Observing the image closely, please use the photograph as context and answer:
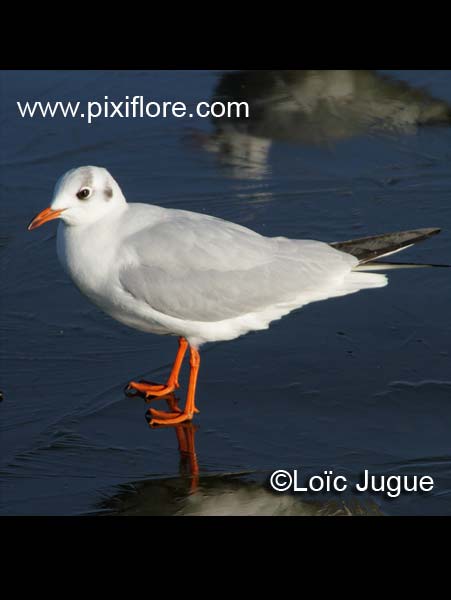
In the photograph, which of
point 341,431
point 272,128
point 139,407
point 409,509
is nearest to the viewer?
point 409,509

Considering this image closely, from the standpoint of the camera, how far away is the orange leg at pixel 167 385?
603 cm

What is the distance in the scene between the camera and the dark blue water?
520 cm

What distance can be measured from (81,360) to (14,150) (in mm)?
3709

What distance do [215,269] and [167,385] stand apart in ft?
2.36

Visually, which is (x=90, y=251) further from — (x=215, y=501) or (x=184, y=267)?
(x=215, y=501)

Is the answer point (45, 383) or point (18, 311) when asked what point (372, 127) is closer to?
point (18, 311)

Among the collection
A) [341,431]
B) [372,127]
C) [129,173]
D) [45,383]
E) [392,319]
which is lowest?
[341,431]

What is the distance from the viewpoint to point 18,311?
6871 mm

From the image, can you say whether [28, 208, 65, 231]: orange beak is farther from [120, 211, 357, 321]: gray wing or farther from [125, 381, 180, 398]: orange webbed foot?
[125, 381, 180, 398]: orange webbed foot

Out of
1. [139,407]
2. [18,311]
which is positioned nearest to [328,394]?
[139,407]

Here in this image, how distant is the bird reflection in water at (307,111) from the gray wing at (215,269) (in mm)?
3075

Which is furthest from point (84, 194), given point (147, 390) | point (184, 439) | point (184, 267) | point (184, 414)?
point (184, 439)

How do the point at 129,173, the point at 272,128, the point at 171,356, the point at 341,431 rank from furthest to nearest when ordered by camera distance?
the point at 272,128 → the point at 129,173 → the point at 171,356 → the point at 341,431

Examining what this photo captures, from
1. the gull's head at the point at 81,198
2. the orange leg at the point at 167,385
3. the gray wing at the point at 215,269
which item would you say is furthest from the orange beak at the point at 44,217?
the orange leg at the point at 167,385
